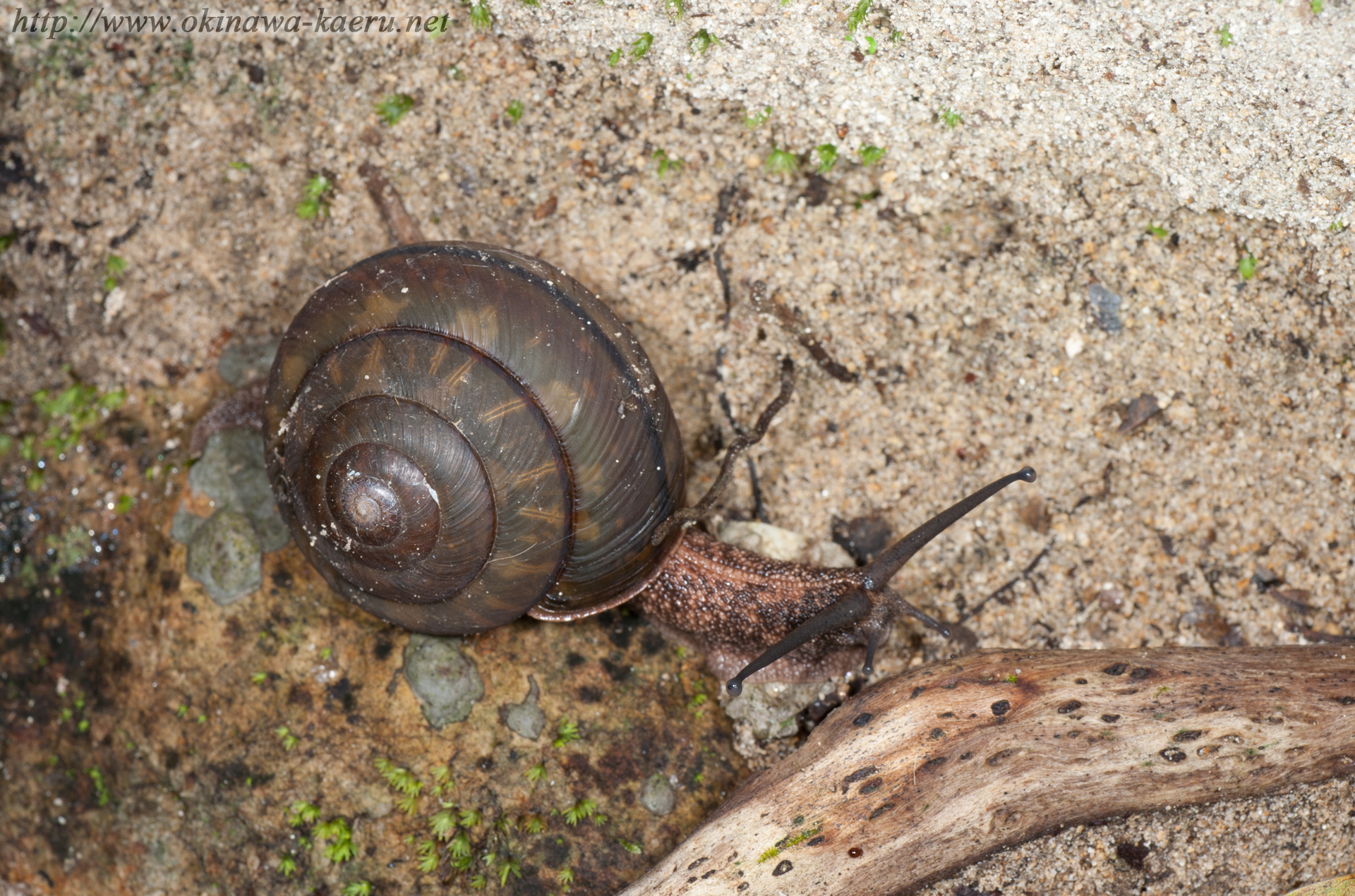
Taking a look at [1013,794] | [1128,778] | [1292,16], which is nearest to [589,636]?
[1013,794]

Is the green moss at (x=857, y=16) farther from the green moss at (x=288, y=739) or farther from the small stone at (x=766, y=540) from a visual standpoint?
the green moss at (x=288, y=739)

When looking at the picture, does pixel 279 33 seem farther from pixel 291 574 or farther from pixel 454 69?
pixel 291 574

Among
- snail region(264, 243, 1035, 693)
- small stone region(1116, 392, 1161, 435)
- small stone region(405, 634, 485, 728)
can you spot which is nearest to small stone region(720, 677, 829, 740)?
snail region(264, 243, 1035, 693)

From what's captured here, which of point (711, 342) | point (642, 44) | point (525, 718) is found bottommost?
point (525, 718)

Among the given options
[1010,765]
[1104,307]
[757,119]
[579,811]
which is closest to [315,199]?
[757,119]

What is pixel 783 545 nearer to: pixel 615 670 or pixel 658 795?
pixel 615 670

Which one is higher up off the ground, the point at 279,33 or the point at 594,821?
the point at 279,33

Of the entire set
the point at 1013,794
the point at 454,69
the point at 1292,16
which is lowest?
the point at 1013,794

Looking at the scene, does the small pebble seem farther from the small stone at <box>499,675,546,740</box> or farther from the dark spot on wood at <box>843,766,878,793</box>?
the small stone at <box>499,675,546,740</box>
